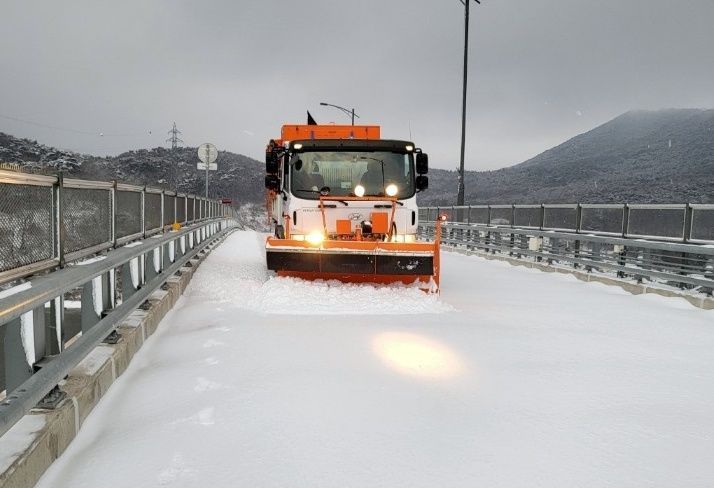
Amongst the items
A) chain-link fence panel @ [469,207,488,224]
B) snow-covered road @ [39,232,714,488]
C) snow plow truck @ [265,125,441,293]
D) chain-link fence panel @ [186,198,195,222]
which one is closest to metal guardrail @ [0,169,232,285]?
snow-covered road @ [39,232,714,488]

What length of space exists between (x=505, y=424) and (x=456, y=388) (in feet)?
2.49

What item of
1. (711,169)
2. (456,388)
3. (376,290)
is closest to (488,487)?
(456,388)

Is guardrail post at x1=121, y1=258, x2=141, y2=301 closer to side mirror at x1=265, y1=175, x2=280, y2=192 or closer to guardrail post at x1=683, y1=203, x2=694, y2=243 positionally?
side mirror at x1=265, y1=175, x2=280, y2=192

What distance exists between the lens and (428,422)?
3730 mm

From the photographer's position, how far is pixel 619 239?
10914 mm

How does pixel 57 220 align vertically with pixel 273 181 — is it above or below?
below

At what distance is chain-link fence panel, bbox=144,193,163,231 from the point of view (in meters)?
8.41

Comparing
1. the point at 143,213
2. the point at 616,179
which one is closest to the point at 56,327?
the point at 143,213

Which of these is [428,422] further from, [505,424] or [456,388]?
[456,388]

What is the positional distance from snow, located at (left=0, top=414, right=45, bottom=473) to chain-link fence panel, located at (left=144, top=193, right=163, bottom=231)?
17.9ft

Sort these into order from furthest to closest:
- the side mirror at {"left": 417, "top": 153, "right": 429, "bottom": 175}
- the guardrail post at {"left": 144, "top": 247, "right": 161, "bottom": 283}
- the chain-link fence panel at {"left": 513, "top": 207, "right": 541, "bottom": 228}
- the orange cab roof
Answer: the chain-link fence panel at {"left": 513, "top": 207, "right": 541, "bottom": 228}, the orange cab roof, the side mirror at {"left": 417, "top": 153, "right": 429, "bottom": 175}, the guardrail post at {"left": 144, "top": 247, "right": 161, "bottom": 283}

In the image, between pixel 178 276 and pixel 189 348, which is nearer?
A: pixel 189 348

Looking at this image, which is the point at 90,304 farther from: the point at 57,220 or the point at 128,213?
the point at 128,213

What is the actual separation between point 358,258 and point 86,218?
4.34m
